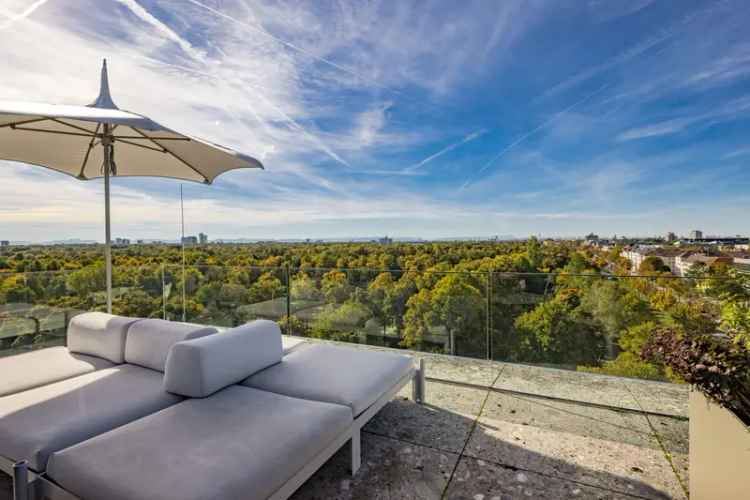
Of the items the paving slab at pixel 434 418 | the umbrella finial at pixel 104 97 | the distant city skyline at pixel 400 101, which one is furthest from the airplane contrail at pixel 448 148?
the umbrella finial at pixel 104 97

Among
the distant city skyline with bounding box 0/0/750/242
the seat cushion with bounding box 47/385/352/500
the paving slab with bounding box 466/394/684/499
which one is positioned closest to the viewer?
the seat cushion with bounding box 47/385/352/500

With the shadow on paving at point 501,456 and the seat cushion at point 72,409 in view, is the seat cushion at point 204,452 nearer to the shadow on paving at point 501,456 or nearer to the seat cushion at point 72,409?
the seat cushion at point 72,409

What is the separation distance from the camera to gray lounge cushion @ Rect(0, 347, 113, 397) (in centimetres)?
224

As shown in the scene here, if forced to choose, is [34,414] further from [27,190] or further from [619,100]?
[619,100]

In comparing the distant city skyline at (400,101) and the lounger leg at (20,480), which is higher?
the distant city skyline at (400,101)

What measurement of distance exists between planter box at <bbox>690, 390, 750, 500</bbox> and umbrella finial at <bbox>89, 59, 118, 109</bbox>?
409 centimetres

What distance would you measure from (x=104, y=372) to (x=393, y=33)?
590 centimetres

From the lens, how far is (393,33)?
599cm

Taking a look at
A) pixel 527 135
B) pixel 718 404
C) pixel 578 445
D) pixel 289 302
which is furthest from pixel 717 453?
pixel 527 135

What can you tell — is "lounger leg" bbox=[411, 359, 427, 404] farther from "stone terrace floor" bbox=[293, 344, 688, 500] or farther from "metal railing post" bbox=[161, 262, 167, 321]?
"metal railing post" bbox=[161, 262, 167, 321]

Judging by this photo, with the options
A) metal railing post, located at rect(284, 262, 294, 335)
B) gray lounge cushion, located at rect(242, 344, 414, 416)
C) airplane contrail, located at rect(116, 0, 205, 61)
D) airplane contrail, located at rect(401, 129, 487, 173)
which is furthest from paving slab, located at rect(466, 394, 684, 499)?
airplane contrail, located at rect(401, 129, 487, 173)

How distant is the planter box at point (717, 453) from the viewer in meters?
1.46

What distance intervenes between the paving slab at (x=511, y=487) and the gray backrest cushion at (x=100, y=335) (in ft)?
7.96

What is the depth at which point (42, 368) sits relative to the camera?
2.49 meters
